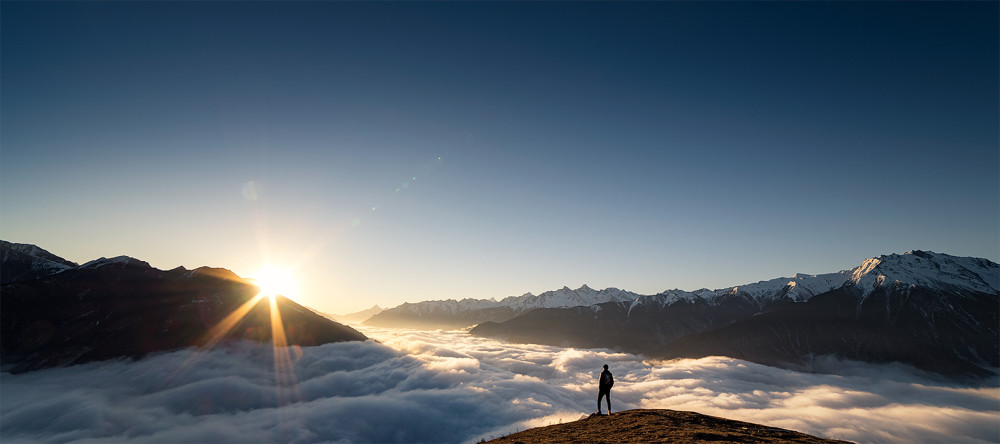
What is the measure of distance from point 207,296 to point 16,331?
70.4 m

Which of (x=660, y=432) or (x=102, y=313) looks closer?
(x=660, y=432)

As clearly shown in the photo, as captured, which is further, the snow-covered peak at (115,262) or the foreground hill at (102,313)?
the snow-covered peak at (115,262)

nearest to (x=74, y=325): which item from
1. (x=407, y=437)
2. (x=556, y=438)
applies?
(x=407, y=437)

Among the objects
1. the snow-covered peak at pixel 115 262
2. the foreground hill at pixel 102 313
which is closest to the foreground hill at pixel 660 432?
the foreground hill at pixel 102 313

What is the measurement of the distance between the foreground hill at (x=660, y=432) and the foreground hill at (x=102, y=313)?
227 metres

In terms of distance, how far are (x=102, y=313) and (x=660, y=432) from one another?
255684 mm

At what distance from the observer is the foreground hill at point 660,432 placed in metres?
20.1

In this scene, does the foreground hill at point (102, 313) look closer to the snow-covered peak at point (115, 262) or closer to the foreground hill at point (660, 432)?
the snow-covered peak at point (115, 262)

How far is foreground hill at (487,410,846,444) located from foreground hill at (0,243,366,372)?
227 metres

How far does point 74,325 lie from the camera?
17138cm

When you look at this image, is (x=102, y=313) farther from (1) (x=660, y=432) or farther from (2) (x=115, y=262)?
(1) (x=660, y=432)

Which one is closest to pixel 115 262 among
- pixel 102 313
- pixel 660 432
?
pixel 102 313

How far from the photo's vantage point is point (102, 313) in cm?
17425

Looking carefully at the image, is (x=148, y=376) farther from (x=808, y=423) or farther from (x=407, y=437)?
(x=808, y=423)
